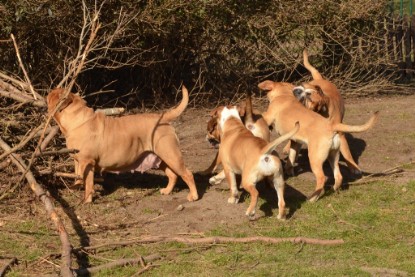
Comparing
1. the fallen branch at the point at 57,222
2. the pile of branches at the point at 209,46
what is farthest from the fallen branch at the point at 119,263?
the pile of branches at the point at 209,46

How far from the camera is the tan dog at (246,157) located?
28.1 feet

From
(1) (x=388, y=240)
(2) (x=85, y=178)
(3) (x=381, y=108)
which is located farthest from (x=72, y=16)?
(1) (x=388, y=240)

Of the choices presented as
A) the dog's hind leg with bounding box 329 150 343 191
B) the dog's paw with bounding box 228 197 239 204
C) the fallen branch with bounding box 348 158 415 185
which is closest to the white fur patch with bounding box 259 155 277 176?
the dog's paw with bounding box 228 197 239 204

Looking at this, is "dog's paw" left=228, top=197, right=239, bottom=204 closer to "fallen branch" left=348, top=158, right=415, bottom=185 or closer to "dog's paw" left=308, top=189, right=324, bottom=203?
"dog's paw" left=308, top=189, right=324, bottom=203

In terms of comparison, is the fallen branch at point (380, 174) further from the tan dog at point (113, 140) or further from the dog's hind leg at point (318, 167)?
the tan dog at point (113, 140)

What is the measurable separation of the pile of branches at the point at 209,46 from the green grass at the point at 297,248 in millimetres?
5494

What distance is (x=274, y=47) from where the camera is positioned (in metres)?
16.5

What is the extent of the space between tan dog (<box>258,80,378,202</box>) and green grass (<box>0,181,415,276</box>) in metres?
0.54

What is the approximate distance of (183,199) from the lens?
32.4 feet

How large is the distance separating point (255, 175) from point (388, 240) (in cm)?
160

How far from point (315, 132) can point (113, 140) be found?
8.16 feet

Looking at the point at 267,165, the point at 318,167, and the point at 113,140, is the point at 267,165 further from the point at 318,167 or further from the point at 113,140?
the point at 113,140

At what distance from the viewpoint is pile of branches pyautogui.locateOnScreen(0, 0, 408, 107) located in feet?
44.8

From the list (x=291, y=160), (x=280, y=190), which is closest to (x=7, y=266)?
(x=280, y=190)
